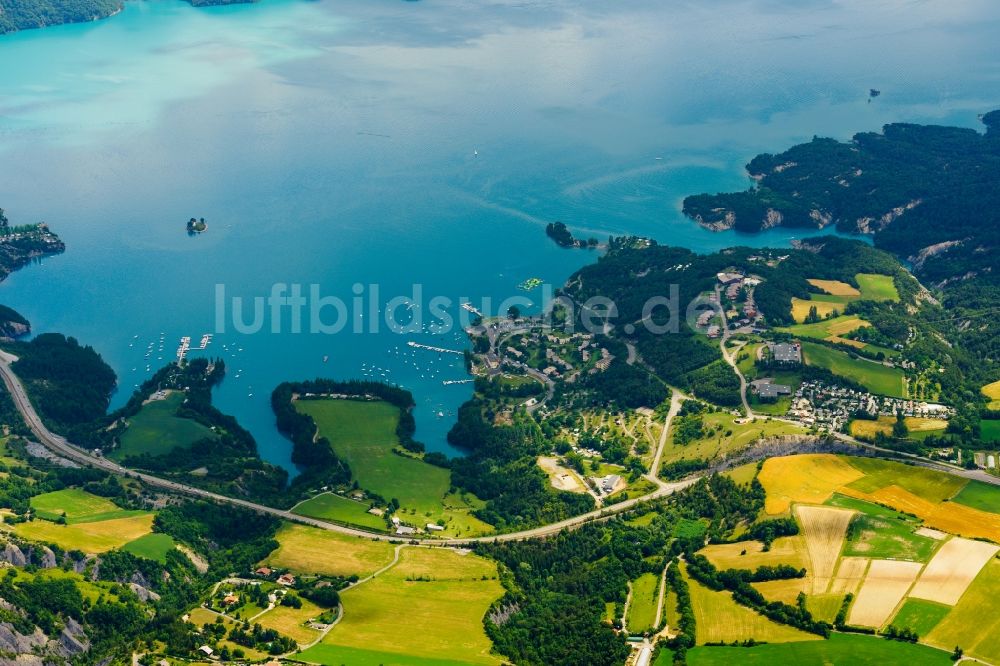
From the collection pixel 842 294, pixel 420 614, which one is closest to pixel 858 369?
pixel 842 294

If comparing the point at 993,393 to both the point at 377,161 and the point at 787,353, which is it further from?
the point at 377,161

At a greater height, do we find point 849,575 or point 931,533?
point 931,533

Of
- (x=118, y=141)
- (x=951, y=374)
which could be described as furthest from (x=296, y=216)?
(x=951, y=374)

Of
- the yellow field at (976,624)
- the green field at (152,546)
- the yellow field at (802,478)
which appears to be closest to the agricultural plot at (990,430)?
the yellow field at (802,478)

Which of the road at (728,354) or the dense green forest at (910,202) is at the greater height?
the dense green forest at (910,202)

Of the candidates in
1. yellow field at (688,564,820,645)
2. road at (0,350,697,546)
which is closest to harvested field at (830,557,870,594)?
yellow field at (688,564,820,645)

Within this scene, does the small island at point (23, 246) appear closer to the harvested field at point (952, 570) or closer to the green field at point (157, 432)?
the green field at point (157, 432)
